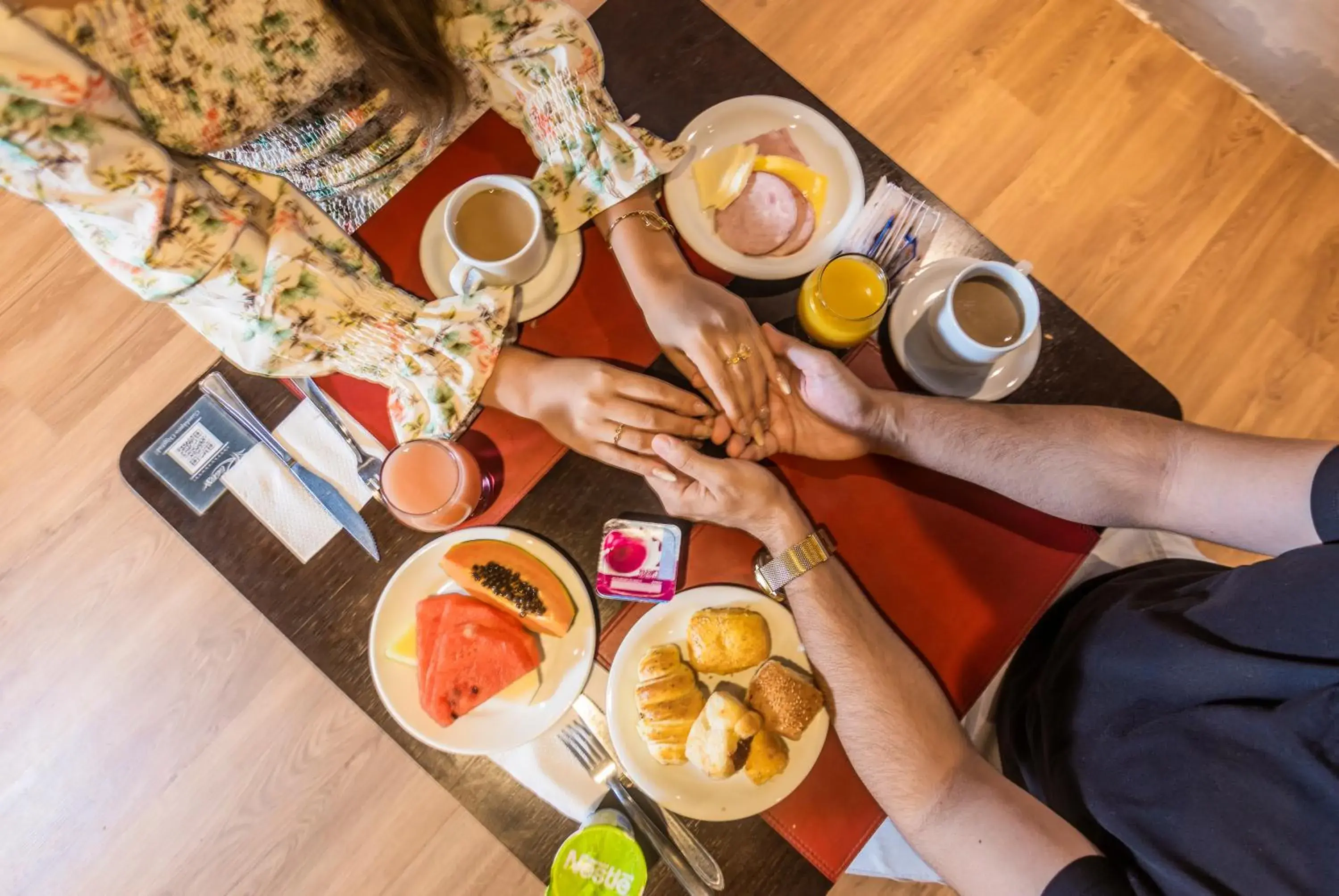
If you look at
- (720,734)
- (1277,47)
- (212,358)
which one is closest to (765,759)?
(720,734)

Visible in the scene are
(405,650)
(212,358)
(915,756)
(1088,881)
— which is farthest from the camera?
(212,358)

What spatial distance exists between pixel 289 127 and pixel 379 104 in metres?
0.11

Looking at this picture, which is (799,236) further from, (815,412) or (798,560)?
(798,560)

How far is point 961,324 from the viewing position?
2.90ft

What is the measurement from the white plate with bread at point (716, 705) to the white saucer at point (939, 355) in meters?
0.37

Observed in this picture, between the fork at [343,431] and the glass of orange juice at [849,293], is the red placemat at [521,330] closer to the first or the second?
the fork at [343,431]

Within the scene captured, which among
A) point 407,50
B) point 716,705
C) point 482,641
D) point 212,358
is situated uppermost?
point 407,50

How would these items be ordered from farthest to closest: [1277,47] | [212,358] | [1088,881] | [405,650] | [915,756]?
1. [212,358]
2. [1277,47]
3. [405,650]
4. [915,756]
5. [1088,881]

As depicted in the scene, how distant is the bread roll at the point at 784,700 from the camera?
85cm

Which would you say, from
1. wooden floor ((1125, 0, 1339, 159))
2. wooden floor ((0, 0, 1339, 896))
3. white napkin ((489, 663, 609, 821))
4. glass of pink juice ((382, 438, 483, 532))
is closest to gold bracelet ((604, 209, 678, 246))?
glass of pink juice ((382, 438, 483, 532))

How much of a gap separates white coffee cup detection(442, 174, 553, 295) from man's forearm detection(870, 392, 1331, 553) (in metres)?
0.49

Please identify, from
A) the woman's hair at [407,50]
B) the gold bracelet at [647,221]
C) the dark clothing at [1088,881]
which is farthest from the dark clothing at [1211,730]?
the woman's hair at [407,50]

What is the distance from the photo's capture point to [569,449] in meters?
0.96

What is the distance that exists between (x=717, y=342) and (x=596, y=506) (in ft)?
0.90
